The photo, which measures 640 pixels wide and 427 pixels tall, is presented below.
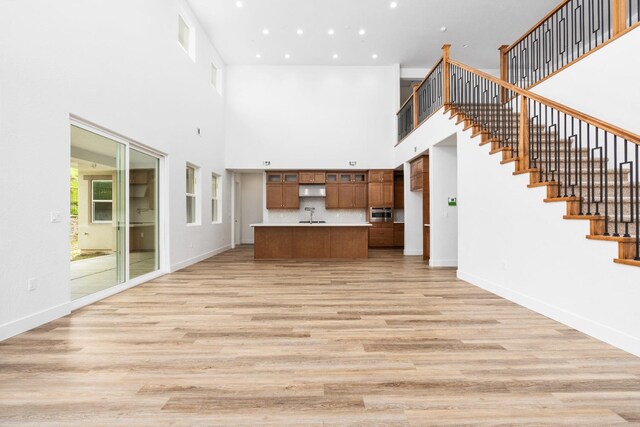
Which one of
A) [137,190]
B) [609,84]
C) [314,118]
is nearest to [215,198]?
[314,118]

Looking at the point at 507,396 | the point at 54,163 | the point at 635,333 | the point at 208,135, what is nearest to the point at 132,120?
the point at 54,163

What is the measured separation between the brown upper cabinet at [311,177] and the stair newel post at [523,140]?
694 cm

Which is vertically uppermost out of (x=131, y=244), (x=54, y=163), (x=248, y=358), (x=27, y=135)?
(x=27, y=135)

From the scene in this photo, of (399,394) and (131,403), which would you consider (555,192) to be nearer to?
(399,394)

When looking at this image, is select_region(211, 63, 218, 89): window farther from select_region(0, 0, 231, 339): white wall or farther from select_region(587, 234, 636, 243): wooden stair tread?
select_region(587, 234, 636, 243): wooden stair tread

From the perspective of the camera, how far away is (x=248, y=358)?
8.33 feet

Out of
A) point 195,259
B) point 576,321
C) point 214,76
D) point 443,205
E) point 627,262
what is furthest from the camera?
point 214,76

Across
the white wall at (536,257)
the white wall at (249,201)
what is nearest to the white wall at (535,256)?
the white wall at (536,257)

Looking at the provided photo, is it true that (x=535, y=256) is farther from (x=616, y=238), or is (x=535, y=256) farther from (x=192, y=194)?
(x=192, y=194)

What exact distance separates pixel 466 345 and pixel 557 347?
0.74 meters

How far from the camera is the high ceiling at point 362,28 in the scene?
7457 mm

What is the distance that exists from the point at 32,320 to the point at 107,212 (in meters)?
1.89

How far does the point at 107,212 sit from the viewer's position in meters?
4.72

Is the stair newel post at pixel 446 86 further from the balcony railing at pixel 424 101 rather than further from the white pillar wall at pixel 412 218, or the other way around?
the white pillar wall at pixel 412 218
